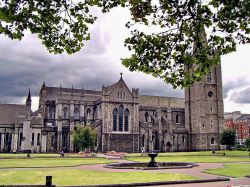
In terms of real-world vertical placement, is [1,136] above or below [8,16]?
below

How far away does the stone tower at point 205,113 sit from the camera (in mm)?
83713

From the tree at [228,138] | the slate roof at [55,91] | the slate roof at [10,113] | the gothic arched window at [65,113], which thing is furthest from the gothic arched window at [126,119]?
the slate roof at [10,113]

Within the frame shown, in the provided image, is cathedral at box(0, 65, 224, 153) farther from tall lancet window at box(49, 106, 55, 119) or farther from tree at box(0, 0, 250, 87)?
tree at box(0, 0, 250, 87)

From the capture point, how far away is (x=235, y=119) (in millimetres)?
157250

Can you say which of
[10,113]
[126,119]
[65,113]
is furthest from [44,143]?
[126,119]

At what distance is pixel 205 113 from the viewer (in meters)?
85.1

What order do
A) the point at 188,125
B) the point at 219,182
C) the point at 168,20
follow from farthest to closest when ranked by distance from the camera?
the point at 188,125
the point at 219,182
the point at 168,20

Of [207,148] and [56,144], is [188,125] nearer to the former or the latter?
[207,148]

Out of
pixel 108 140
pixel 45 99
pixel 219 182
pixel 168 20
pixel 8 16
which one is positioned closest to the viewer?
pixel 8 16

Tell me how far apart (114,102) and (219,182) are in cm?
5680

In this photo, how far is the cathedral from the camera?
73.2 m

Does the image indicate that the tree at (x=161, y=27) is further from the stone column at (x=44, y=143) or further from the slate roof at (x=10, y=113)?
the slate roof at (x=10, y=113)

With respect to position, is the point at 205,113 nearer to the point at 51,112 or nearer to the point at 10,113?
the point at 51,112

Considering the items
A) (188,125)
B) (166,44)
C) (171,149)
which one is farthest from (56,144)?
(166,44)
